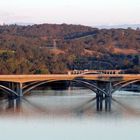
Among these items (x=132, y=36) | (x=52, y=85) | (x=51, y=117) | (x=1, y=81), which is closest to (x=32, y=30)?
(x=132, y=36)

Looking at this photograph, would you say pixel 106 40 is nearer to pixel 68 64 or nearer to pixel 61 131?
pixel 68 64

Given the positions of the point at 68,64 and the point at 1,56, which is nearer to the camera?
the point at 1,56

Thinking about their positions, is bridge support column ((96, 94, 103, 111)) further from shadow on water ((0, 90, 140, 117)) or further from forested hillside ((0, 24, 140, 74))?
forested hillside ((0, 24, 140, 74))

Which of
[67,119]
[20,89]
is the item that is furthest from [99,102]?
[67,119]

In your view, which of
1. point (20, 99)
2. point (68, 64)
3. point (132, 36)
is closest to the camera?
point (20, 99)

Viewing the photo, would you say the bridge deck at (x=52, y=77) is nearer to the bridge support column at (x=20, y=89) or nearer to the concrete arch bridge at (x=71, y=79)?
the concrete arch bridge at (x=71, y=79)

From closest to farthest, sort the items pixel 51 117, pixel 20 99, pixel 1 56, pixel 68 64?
pixel 51 117 < pixel 20 99 < pixel 1 56 < pixel 68 64
